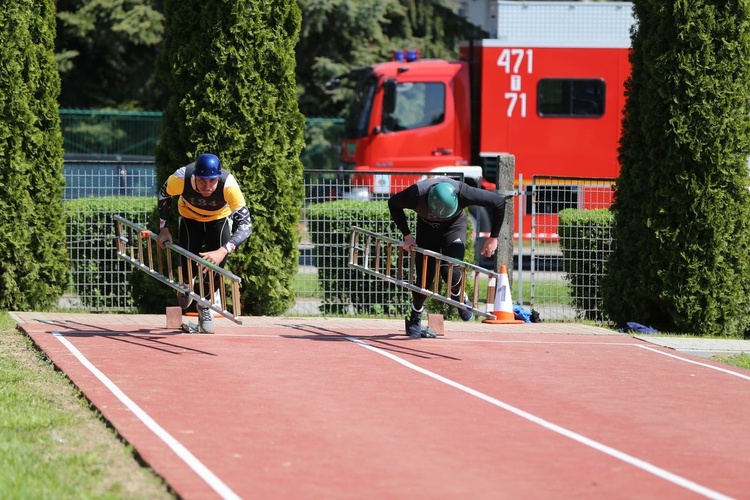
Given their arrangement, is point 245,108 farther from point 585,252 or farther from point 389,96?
point 389,96

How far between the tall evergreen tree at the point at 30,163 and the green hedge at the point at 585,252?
6550mm

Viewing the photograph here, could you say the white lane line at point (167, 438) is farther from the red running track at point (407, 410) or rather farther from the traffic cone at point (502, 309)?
the traffic cone at point (502, 309)

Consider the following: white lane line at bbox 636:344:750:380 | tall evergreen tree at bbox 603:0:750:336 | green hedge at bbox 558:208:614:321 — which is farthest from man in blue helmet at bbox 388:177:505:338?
green hedge at bbox 558:208:614:321

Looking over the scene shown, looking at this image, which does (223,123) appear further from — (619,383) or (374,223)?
(619,383)

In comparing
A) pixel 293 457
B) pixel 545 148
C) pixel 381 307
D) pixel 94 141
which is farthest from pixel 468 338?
pixel 94 141

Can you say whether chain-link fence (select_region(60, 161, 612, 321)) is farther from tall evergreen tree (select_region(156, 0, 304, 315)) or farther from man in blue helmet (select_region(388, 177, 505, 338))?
man in blue helmet (select_region(388, 177, 505, 338))

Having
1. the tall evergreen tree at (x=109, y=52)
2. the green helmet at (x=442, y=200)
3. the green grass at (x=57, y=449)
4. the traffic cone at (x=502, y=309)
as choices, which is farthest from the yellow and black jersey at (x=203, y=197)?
the tall evergreen tree at (x=109, y=52)

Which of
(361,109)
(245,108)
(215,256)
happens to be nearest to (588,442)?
(215,256)

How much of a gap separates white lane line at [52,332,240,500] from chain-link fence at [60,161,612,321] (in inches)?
173

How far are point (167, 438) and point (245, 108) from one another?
741 centimetres

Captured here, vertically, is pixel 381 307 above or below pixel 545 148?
below

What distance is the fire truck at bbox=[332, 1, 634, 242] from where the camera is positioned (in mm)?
23672

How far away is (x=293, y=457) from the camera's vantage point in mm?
7312

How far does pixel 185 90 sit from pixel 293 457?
319 inches
